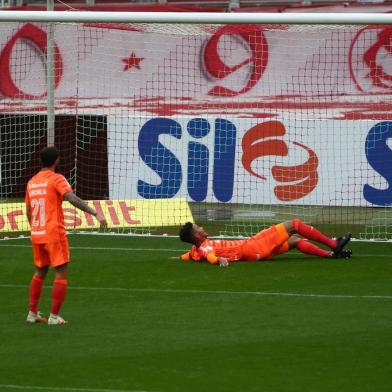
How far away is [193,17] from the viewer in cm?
1504

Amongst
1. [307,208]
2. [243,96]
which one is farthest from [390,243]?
[243,96]

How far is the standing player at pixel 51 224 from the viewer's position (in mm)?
12422

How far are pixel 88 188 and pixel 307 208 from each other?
415cm

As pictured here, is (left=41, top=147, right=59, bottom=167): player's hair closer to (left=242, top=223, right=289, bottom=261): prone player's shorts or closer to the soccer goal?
(left=242, top=223, right=289, bottom=261): prone player's shorts

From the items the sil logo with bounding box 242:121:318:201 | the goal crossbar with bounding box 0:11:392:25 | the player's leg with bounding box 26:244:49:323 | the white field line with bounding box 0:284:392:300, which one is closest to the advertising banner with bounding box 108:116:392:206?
the sil logo with bounding box 242:121:318:201

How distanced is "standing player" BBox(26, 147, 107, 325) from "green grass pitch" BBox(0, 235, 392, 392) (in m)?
0.39

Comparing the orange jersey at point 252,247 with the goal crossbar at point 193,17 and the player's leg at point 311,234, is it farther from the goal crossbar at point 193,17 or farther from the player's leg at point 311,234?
the goal crossbar at point 193,17

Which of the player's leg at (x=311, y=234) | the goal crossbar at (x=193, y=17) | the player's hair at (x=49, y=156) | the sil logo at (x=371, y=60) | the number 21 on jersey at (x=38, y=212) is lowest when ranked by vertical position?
the player's leg at (x=311, y=234)

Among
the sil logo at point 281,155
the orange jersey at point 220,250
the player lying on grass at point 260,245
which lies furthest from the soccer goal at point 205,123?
the orange jersey at point 220,250

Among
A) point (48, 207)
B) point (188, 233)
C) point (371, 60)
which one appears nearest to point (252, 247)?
point (188, 233)

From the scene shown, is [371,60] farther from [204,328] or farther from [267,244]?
[204,328]

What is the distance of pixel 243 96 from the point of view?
2488 centimetres

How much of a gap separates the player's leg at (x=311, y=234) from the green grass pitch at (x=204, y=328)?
0.80 feet

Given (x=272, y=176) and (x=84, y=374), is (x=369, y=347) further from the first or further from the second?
(x=272, y=176)
